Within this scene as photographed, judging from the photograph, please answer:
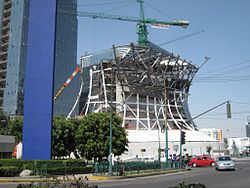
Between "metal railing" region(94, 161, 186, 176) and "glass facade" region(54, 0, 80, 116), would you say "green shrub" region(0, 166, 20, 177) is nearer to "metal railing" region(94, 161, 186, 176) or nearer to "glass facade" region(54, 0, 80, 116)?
"metal railing" region(94, 161, 186, 176)

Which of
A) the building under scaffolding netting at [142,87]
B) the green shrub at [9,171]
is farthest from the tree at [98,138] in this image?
the building under scaffolding netting at [142,87]

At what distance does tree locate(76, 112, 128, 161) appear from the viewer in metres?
42.9

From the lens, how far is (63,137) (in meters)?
48.6

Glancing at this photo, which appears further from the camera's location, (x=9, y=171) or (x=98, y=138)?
(x=98, y=138)

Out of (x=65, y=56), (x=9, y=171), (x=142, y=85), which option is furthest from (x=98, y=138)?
(x=65, y=56)

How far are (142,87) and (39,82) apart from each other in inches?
2554

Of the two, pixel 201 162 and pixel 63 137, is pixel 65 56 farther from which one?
pixel 201 162

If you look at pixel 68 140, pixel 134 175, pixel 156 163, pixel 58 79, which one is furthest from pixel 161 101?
pixel 134 175

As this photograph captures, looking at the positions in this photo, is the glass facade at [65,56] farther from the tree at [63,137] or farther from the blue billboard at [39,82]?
the blue billboard at [39,82]

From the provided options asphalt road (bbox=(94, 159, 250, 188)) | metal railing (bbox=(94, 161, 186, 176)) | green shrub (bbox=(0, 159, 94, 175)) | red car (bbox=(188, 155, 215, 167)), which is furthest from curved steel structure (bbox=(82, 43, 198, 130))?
asphalt road (bbox=(94, 159, 250, 188))

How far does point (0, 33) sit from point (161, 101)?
205ft

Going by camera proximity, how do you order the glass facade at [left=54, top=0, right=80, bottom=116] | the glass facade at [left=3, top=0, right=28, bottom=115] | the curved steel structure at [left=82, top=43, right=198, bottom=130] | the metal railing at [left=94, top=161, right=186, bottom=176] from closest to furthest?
the metal railing at [left=94, top=161, right=186, bottom=176]
the curved steel structure at [left=82, top=43, right=198, bottom=130]
the glass facade at [left=3, top=0, right=28, bottom=115]
the glass facade at [left=54, top=0, right=80, bottom=116]

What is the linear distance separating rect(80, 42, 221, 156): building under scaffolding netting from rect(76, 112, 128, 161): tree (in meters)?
39.4

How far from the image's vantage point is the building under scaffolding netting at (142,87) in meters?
90.4
